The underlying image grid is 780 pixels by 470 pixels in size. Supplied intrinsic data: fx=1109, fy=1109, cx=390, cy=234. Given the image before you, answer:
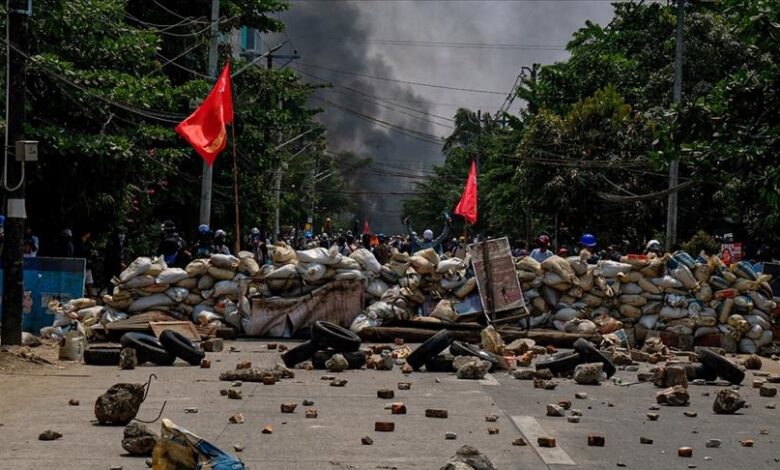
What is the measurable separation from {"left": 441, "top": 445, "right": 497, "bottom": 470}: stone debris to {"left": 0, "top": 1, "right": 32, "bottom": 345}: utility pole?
9434 millimetres

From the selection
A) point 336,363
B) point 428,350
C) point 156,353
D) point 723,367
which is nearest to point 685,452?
point 723,367

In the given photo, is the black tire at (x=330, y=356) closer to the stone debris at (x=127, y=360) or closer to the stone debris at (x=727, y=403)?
the stone debris at (x=127, y=360)

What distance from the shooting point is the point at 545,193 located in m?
37.1

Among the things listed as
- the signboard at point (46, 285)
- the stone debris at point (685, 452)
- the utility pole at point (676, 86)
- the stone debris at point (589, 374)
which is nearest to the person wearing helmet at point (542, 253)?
the stone debris at point (589, 374)

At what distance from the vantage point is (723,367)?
12.2 metres

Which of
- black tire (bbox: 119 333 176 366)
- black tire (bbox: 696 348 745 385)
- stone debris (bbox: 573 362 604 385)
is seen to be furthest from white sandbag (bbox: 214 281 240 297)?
black tire (bbox: 696 348 745 385)

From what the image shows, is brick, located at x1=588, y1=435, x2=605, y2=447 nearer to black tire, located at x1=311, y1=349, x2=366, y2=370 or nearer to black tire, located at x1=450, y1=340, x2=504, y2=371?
black tire, located at x1=450, y1=340, x2=504, y2=371

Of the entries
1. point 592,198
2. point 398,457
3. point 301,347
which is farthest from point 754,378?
point 592,198

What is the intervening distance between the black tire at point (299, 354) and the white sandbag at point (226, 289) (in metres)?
4.63

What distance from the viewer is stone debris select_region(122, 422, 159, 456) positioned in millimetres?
7172

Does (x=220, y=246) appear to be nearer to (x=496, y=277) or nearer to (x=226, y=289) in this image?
(x=226, y=289)

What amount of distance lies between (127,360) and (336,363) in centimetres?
239

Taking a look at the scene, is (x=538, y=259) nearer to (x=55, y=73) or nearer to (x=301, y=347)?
(x=301, y=347)

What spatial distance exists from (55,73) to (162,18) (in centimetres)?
1387
